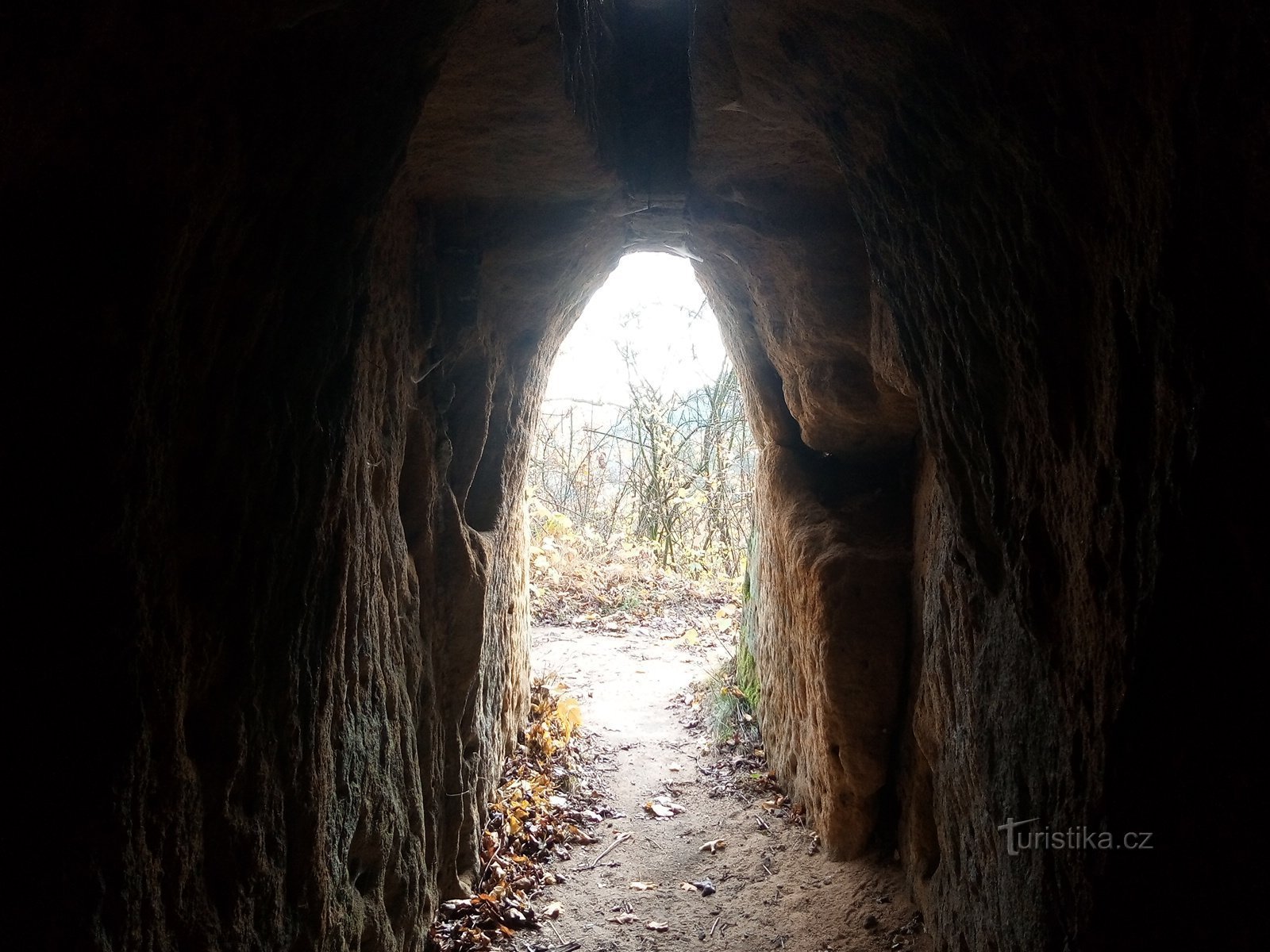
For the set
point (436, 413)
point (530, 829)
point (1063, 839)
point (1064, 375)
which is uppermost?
point (436, 413)

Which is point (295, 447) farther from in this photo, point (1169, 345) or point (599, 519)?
point (599, 519)

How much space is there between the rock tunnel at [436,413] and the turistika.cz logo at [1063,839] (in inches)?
1.0

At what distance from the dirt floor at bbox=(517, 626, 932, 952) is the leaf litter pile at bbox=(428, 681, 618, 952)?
9cm

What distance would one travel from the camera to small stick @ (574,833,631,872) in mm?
5191

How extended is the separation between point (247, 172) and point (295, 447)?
79 centimetres

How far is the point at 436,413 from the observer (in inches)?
170

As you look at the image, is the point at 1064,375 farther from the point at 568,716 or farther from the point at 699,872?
the point at 568,716

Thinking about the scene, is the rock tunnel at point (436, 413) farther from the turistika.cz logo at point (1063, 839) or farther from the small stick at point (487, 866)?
the small stick at point (487, 866)

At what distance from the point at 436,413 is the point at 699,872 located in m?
3.36

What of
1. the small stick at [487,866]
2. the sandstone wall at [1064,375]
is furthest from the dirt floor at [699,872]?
the sandstone wall at [1064,375]

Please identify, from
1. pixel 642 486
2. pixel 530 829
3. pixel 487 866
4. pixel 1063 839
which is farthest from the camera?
pixel 642 486

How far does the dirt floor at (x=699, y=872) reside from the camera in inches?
171

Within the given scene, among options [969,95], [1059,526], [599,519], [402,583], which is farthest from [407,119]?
[599,519]

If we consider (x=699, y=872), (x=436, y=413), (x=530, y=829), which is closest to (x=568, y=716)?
(x=530, y=829)
